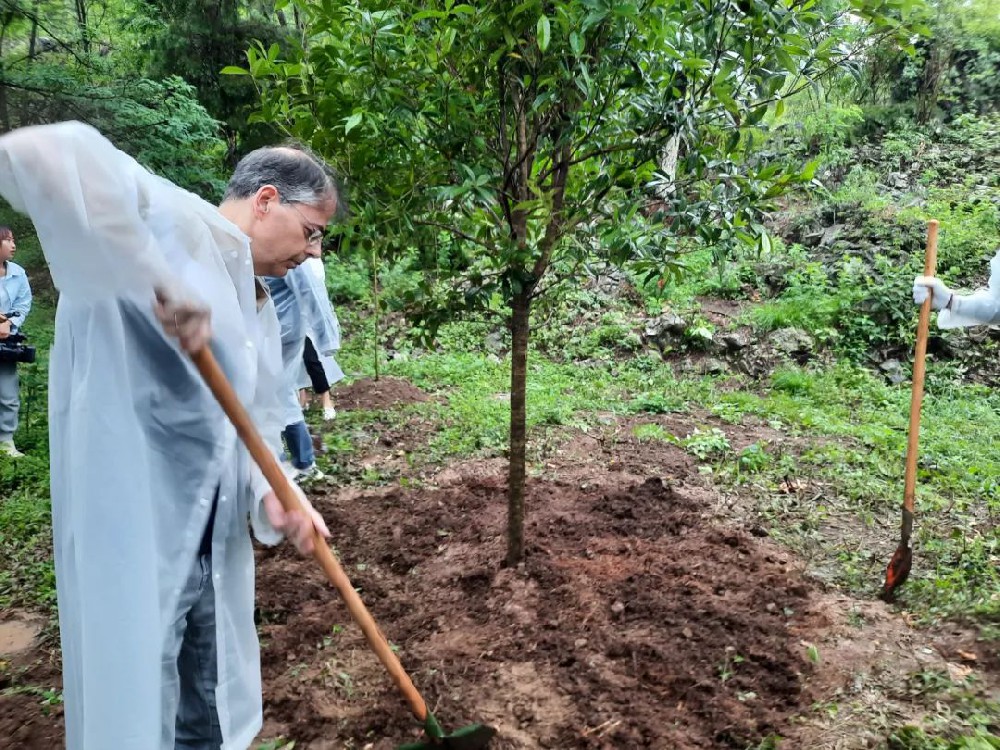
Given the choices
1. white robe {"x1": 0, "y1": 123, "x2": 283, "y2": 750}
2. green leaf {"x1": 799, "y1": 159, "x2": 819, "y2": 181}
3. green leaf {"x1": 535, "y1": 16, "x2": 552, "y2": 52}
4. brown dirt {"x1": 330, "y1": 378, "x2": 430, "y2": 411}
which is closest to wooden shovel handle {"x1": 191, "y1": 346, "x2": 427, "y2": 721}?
white robe {"x1": 0, "y1": 123, "x2": 283, "y2": 750}

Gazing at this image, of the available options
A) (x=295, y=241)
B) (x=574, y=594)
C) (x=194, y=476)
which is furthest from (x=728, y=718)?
(x=295, y=241)

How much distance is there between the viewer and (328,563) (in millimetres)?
1837

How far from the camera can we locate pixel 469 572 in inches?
138

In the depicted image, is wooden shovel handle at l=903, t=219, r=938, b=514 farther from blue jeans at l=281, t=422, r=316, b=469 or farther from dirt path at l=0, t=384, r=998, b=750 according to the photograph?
blue jeans at l=281, t=422, r=316, b=469

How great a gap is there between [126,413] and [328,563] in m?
0.64

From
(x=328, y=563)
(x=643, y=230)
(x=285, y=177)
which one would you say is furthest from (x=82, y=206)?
(x=643, y=230)

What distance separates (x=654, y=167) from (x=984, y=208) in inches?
339

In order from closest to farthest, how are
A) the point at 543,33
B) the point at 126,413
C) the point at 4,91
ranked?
the point at 126,413
the point at 543,33
the point at 4,91

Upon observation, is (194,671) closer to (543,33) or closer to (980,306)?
(543,33)

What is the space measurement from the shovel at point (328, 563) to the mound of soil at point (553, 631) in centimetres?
21

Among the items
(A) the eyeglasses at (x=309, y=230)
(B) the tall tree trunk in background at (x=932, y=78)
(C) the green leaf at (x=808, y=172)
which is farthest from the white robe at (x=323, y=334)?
(B) the tall tree trunk in background at (x=932, y=78)

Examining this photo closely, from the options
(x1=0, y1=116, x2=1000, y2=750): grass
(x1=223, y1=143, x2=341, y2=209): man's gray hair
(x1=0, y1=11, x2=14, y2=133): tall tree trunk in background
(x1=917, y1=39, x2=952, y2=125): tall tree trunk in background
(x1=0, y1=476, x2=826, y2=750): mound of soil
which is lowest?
(x1=0, y1=476, x2=826, y2=750): mound of soil

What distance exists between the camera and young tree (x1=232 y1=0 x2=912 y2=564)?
2371mm

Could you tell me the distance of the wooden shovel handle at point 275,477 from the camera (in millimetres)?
1505
